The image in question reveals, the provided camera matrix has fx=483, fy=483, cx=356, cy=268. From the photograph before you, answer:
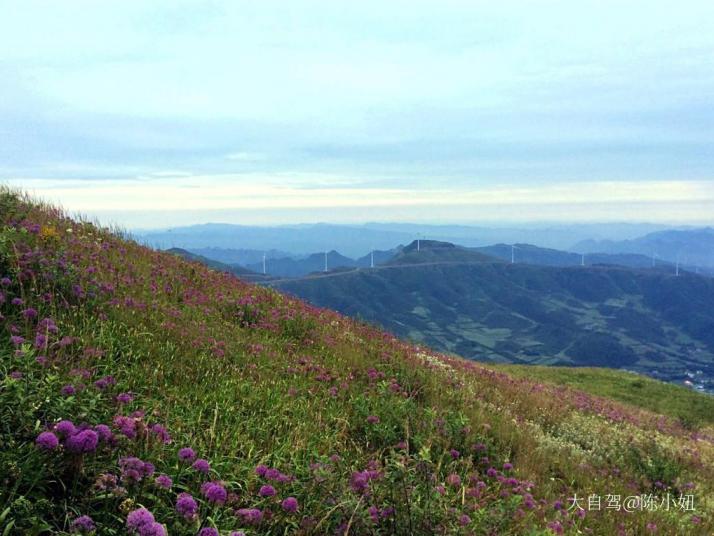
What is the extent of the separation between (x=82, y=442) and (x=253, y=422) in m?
2.37

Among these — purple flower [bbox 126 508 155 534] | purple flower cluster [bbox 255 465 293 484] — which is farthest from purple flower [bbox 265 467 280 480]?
purple flower [bbox 126 508 155 534]

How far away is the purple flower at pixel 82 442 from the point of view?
3.26 meters

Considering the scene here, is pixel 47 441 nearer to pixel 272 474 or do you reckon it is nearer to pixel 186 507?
pixel 186 507

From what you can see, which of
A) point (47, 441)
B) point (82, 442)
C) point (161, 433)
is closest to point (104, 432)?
point (82, 442)

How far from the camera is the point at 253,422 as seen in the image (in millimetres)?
5473

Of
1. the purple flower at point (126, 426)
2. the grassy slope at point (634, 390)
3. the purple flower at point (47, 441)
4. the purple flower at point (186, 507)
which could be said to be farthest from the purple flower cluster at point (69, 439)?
the grassy slope at point (634, 390)

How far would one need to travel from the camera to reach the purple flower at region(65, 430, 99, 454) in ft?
10.7

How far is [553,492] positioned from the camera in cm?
668

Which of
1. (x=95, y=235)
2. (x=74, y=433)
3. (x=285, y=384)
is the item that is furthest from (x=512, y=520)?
(x=95, y=235)

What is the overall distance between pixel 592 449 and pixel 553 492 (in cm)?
375

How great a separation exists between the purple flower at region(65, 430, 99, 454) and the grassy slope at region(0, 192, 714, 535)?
11 centimetres

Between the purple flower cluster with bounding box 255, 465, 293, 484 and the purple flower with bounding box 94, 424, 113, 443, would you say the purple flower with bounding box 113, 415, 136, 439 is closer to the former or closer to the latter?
the purple flower with bounding box 94, 424, 113, 443

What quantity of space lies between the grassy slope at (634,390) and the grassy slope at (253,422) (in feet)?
47.0

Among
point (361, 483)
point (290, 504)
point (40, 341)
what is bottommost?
point (361, 483)
